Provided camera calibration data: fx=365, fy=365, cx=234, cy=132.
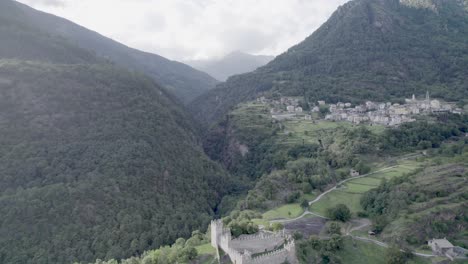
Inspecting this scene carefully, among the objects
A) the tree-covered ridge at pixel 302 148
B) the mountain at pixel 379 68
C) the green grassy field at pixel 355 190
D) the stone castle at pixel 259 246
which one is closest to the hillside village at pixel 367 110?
the tree-covered ridge at pixel 302 148

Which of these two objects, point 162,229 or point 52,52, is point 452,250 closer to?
point 162,229

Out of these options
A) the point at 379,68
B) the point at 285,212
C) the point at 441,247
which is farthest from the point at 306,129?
the point at 441,247

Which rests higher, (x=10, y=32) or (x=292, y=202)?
(x=10, y=32)

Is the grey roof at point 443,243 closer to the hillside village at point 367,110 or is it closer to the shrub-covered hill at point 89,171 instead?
the shrub-covered hill at point 89,171

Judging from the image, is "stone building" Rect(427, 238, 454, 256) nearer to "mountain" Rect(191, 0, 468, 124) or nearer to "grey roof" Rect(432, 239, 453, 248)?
"grey roof" Rect(432, 239, 453, 248)

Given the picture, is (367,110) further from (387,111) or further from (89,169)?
(89,169)

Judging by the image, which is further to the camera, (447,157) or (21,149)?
(21,149)

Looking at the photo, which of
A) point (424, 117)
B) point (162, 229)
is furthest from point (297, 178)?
point (424, 117)

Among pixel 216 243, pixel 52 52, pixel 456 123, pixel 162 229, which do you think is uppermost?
pixel 52 52

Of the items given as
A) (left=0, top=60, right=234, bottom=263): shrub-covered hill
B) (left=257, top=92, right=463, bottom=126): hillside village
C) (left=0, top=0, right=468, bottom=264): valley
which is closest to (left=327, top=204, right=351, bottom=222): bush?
(left=0, top=0, right=468, bottom=264): valley
